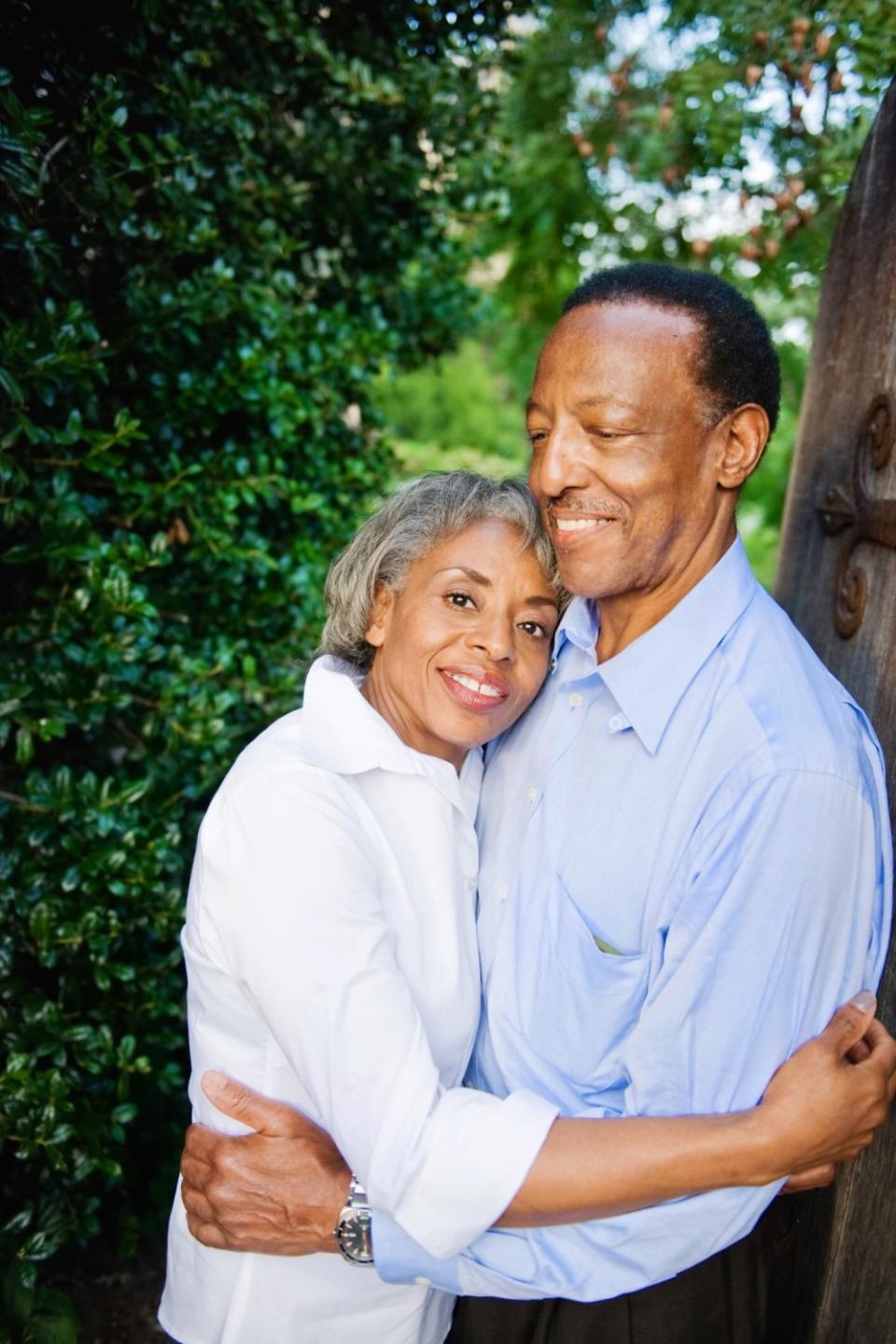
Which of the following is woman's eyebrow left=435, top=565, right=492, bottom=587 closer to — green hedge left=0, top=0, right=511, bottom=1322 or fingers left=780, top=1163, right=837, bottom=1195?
green hedge left=0, top=0, right=511, bottom=1322

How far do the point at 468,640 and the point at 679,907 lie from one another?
0.68 metres

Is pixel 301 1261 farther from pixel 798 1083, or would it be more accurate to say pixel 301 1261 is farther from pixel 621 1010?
pixel 798 1083

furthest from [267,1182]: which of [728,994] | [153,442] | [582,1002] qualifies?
[153,442]

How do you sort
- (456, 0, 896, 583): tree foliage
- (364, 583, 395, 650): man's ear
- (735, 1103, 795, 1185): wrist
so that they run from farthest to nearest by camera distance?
(456, 0, 896, 583): tree foliage < (364, 583, 395, 650): man's ear < (735, 1103, 795, 1185): wrist

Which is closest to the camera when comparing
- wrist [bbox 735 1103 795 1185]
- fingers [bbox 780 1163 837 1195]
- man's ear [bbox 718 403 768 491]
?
wrist [bbox 735 1103 795 1185]

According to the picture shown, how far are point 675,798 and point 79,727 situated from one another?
1.61m

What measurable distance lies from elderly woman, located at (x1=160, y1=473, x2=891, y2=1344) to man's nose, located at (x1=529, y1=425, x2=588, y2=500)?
20 centimetres

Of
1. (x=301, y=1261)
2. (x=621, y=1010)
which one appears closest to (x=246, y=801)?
(x=621, y=1010)

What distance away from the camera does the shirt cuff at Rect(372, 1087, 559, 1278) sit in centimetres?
158

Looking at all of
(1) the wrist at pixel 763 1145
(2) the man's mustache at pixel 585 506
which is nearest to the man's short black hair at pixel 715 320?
(2) the man's mustache at pixel 585 506

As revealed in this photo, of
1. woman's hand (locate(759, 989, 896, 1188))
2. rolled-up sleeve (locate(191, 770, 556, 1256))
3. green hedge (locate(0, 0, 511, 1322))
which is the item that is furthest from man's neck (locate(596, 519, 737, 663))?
green hedge (locate(0, 0, 511, 1322))

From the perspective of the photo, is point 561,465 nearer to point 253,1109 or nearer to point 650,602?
point 650,602

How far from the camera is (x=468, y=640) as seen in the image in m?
2.09

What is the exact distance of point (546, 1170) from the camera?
158 cm
